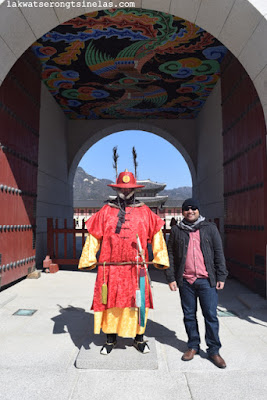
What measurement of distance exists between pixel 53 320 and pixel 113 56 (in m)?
5.35

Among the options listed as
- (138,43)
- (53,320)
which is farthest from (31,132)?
(53,320)

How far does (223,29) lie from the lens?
373 cm

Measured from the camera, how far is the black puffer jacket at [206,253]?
96.3 inches

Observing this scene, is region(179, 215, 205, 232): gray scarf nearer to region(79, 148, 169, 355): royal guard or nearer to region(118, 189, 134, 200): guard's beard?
region(79, 148, 169, 355): royal guard

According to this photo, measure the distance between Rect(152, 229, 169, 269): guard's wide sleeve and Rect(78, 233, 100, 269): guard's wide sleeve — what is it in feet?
1.79

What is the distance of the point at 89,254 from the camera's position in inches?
103

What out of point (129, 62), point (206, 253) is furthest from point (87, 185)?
point (206, 253)

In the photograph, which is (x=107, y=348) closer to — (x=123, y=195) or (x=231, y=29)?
(x=123, y=195)

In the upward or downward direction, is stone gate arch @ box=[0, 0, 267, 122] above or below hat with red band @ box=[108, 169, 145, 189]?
above

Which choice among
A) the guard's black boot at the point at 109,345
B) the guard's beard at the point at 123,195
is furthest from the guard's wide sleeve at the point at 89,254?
the guard's black boot at the point at 109,345

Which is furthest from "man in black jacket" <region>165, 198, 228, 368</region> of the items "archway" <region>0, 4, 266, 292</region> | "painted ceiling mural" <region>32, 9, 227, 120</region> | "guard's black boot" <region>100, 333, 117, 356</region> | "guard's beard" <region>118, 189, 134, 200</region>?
"painted ceiling mural" <region>32, 9, 227, 120</region>

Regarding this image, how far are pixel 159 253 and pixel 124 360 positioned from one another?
3.03ft

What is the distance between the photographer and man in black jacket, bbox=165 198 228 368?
95.0 inches

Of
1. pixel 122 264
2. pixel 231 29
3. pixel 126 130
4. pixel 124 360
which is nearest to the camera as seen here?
pixel 124 360
